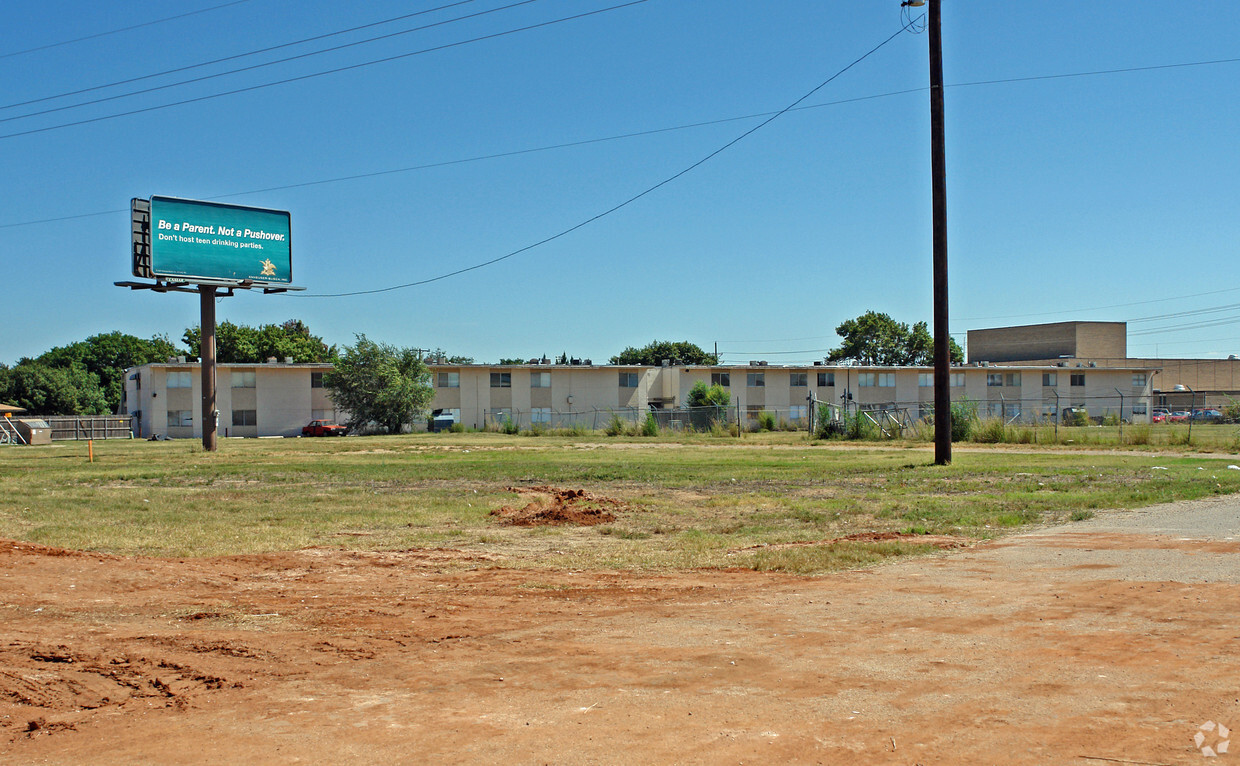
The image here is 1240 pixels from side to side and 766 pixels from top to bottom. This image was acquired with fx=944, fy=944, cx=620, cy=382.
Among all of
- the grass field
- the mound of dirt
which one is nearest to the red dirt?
the grass field

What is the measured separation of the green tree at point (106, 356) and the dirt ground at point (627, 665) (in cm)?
11116

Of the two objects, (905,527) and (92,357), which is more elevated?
(92,357)

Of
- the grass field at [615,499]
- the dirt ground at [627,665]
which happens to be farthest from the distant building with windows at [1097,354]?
the dirt ground at [627,665]

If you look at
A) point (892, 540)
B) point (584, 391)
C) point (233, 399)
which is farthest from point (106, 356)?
point (892, 540)

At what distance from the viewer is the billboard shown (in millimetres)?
39625

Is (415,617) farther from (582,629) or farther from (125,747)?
(125,747)

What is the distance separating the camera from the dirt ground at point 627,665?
4996 mm

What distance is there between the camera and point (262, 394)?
70125 mm

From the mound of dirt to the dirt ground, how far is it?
180 inches

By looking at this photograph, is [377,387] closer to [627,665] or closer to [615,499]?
[615,499]

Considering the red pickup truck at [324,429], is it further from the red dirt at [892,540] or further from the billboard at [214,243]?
the red dirt at [892,540]

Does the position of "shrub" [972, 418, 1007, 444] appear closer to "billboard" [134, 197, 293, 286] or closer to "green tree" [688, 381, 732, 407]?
"green tree" [688, 381, 732, 407]

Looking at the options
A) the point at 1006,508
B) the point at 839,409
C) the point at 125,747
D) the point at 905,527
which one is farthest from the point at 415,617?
the point at 839,409

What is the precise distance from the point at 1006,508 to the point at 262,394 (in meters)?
63.7
